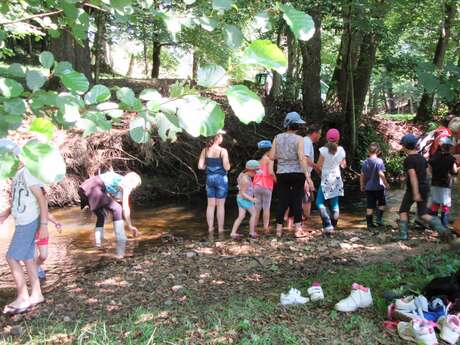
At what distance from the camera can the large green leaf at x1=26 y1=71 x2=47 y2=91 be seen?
1.77 m

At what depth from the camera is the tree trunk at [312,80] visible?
1375 centimetres

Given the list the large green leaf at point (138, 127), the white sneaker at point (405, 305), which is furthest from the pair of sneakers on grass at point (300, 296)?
the large green leaf at point (138, 127)

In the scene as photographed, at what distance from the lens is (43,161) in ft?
4.47

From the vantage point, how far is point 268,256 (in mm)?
6230

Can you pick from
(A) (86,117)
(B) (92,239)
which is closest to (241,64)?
(A) (86,117)

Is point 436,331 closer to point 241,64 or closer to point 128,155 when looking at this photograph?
point 241,64

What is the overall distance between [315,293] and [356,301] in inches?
16.8

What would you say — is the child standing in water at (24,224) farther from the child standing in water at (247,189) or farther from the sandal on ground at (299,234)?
the sandal on ground at (299,234)

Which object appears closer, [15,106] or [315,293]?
[15,106]

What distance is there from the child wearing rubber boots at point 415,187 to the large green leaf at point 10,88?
6228mm

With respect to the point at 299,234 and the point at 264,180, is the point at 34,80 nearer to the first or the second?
the point at 299,234

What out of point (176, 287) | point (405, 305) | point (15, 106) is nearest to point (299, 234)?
point (176, 287)

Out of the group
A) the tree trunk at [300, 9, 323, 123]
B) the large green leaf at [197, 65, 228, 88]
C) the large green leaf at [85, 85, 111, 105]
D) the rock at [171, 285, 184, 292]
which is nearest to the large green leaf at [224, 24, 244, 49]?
the large green leaf at [197, 65, 228, 88]

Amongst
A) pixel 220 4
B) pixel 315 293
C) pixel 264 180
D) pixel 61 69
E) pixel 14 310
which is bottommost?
pixel 14 310
